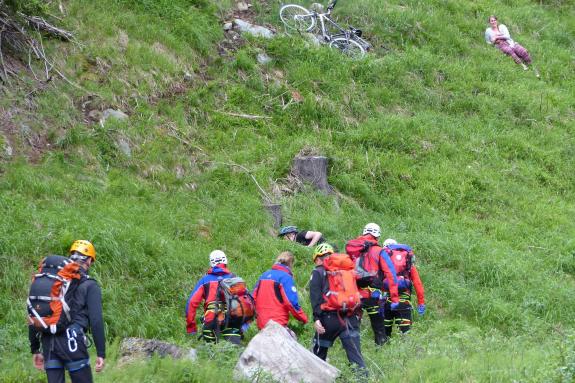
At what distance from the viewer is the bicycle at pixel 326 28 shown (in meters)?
19.8

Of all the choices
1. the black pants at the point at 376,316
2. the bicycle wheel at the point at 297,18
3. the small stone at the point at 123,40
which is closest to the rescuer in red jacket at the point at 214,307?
the black pants at the point at 376,316

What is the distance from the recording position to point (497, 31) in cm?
2222

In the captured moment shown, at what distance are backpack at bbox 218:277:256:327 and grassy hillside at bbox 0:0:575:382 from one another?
2.21 feet

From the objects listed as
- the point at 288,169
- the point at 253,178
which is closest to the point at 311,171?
the point at 288,169

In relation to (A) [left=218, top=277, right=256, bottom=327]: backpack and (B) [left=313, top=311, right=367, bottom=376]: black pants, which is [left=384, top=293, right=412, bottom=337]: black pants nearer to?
(B) [left=313, top=311, right=367, bottom=376]: black pants

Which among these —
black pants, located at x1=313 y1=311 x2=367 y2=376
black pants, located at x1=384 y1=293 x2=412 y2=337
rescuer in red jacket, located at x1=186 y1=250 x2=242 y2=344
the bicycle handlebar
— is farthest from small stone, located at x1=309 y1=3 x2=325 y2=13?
black pants, located at x1=313 y1=311 x2=367 y2=376

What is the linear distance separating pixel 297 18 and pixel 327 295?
12.9 metres

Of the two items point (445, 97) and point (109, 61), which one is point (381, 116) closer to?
point (445, 97)

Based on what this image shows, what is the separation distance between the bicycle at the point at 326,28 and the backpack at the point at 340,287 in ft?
39.0

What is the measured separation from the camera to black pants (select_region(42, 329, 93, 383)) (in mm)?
6512

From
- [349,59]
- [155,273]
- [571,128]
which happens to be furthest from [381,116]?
[155,273]

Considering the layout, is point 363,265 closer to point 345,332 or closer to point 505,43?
point 345,332

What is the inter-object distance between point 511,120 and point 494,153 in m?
1.98

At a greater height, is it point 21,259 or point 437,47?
point 21,259
